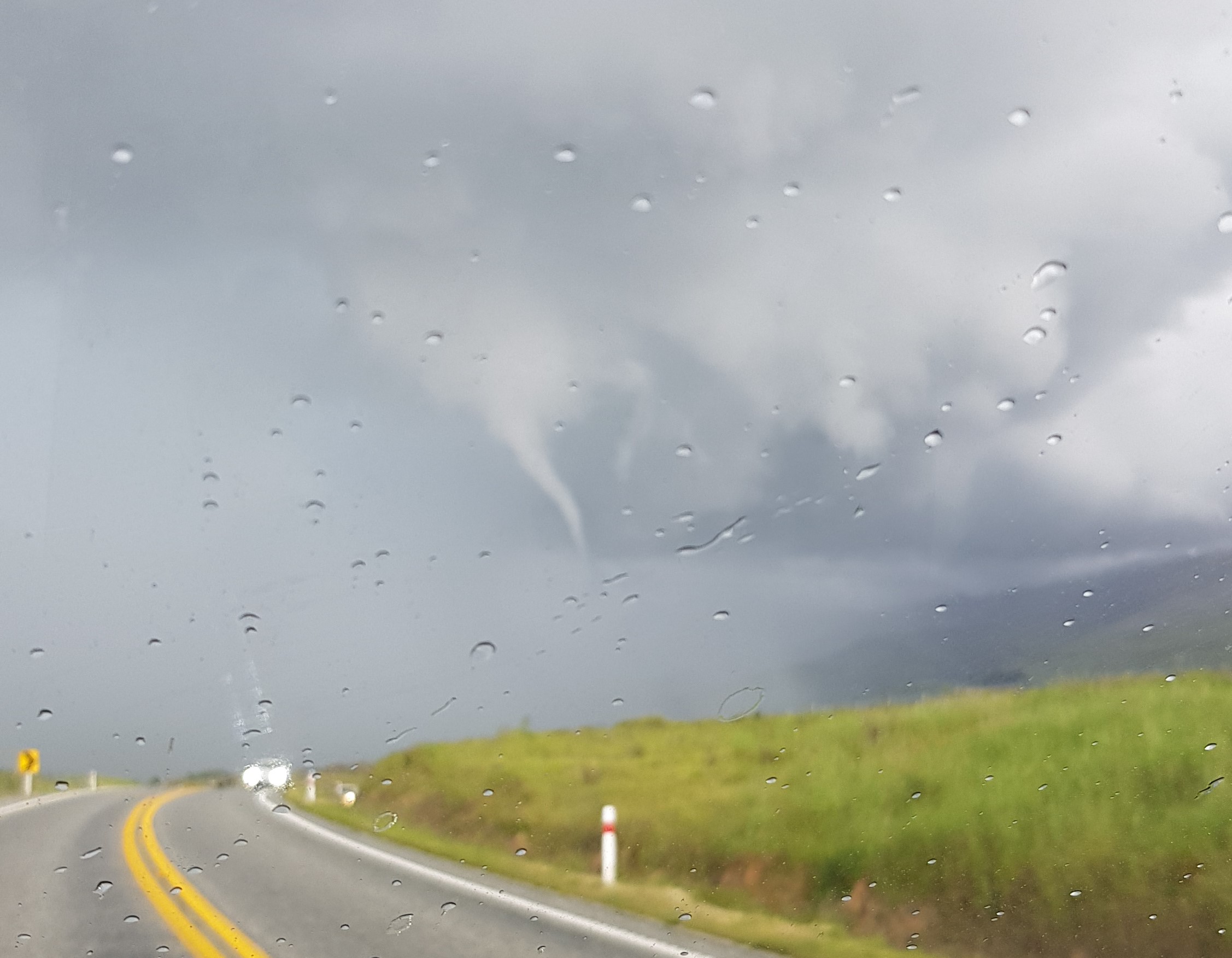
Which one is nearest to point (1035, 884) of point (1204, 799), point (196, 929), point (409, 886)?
point (1204, 799)

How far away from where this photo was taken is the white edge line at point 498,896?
587 centimetres

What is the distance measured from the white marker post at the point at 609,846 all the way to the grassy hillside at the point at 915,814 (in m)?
0.07

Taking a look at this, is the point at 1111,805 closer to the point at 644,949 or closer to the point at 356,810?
the point at 644,949

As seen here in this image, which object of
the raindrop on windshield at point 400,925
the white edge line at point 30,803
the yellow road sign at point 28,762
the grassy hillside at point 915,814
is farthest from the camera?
the white edge line at point 30,803

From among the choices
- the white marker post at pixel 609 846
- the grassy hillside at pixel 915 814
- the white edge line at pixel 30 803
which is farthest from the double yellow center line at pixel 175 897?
the white marker post at pixel 609 846

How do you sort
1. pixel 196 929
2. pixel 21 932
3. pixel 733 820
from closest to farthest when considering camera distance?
pixel 21 932, pixel 196 929, pixel 733 820

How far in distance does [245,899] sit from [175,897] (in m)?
0.36

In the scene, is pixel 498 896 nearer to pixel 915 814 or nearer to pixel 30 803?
pixel 915 814

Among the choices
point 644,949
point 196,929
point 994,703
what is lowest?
point 644,949

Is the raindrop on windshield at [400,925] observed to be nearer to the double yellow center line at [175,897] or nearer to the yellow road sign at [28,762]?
the double yellow center line at [175,897]

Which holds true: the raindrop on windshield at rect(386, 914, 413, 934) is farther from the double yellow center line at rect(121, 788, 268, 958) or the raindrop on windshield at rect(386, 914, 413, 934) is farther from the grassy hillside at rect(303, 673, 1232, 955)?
the double yellow center line at rect(121, 788, 268, 958)

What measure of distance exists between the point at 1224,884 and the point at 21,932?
607cm

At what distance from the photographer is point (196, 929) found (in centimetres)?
524

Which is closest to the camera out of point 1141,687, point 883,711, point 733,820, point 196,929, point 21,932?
point 21,932
